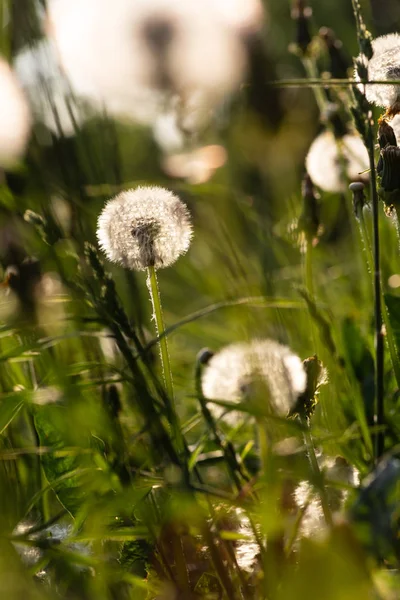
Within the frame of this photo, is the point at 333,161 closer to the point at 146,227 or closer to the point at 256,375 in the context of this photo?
the point at 146,227

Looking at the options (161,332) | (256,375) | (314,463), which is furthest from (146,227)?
(314,463)

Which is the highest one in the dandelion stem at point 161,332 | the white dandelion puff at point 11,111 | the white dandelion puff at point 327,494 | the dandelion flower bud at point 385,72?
the white dandelion puff at point 11,111

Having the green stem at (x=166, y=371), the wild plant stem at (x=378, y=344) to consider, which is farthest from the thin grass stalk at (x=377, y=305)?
the green stem at (x=166, y=371)

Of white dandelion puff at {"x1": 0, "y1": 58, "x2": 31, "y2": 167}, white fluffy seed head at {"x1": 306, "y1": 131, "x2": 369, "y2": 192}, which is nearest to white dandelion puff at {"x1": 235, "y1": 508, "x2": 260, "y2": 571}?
white dandelion puff at {"x1": 0, "y1": 58, "x2": 31, "y2": 167}

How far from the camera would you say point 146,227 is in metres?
1.13

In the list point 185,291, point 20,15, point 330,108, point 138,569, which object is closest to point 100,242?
point 20,15

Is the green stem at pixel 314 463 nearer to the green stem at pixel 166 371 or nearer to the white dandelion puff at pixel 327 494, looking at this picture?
the white dandelion puff at pixel 327 494

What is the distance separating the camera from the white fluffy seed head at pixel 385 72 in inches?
42.2

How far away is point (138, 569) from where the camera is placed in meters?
1.01

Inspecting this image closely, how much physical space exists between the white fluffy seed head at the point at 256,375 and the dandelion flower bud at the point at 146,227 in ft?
0.54

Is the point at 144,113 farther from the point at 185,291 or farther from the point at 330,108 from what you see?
the point at 330,108

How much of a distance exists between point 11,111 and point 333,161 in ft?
2.62

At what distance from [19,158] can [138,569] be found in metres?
0.86

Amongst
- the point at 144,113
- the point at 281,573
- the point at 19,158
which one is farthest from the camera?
the point at 144,113
